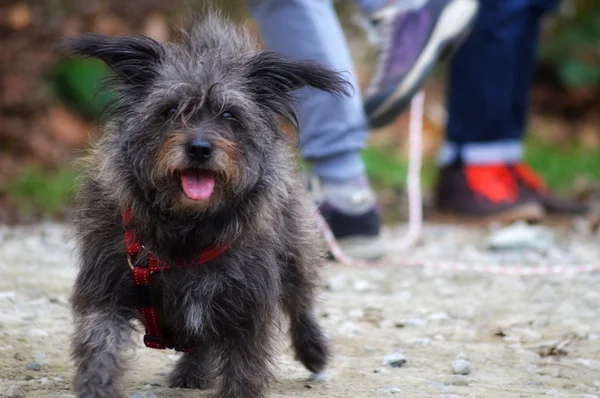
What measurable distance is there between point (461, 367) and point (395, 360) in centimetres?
30

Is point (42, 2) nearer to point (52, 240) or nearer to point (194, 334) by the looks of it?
point (52, 240)

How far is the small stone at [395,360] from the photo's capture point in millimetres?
4422

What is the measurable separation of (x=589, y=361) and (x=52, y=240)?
4039 mm

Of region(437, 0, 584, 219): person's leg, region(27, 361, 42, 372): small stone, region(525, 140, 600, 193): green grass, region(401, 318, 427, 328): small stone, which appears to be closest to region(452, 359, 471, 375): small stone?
region(401, 318, 427, 328): small stone

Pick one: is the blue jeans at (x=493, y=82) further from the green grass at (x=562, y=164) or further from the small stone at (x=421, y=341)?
the small stone at (x=421, y=341)

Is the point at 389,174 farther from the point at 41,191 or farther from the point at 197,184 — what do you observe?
the point at 197,184

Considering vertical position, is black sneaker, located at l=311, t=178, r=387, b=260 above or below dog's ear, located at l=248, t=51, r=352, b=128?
below

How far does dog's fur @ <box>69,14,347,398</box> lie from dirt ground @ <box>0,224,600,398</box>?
363 millimetres

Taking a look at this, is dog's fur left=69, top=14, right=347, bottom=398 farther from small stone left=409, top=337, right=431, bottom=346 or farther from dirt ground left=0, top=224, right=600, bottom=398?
→ small stone left=409, top=337, right=431, bottom=346

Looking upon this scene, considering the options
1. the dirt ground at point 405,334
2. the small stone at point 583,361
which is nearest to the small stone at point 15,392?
the dirt ground at point 405,334

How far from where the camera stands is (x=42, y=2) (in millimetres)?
10586

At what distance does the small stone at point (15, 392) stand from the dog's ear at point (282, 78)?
54.0 inches

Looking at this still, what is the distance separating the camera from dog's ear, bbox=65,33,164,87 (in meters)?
3.60

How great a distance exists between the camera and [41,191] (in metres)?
9.22
